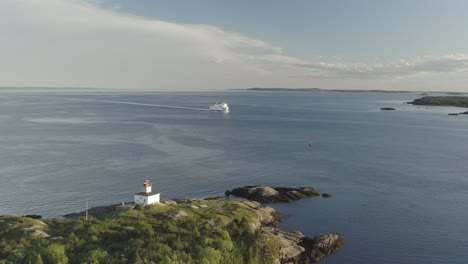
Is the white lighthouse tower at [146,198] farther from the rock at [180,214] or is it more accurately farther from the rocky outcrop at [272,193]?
the rocky outcrop at [272,193]

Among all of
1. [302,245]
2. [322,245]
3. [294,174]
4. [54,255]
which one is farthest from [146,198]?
[294,174]

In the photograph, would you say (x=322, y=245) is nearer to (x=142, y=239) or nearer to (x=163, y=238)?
(x=163, y=238)

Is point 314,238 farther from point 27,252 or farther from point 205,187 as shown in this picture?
point 27,252

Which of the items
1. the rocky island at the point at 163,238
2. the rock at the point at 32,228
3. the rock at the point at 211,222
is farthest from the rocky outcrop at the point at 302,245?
the rock at the point at 32,228

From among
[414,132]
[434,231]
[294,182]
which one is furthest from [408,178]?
[414,132]

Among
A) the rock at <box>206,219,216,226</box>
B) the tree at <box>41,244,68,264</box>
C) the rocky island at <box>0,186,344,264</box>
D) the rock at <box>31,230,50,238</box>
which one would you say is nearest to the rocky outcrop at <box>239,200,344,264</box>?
the rocky island at <box>0,186,344,264</box>

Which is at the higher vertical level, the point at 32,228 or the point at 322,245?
the point at 32,228
